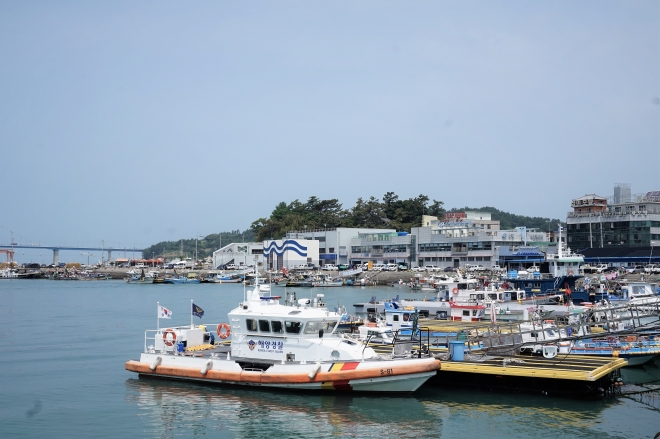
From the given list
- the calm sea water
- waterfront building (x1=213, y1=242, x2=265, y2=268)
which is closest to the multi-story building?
waterfront building (x1=213, y1=242, x2=265, y2=268)

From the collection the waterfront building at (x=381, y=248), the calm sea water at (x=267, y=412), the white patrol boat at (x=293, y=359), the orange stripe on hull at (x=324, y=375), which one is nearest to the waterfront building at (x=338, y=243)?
the waterfront building at (x=381, y=248)

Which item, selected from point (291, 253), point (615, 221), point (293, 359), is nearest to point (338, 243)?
point (291, 253)

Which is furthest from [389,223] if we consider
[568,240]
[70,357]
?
[70,357]

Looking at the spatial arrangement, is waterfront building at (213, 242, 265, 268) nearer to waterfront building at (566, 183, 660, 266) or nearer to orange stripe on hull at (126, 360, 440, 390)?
waterfront building at (566, 183, 660, 266)

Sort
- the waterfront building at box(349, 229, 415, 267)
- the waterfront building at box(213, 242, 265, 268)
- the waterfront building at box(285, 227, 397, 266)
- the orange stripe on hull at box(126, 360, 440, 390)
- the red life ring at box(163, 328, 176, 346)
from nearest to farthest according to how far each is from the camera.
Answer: the orange stripe on hull at box(126, 360, 440, 390) < the red life ring at box(163, 328, 176, 346) < the waterfront building at box(349, 229, 415, 267) < the waterfront building at box(285, 227, 397, 266) < the waterfront building at box(213, 242, 265, 268)

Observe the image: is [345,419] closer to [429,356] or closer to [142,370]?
[429,356]

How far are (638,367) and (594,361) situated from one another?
5.82 metres

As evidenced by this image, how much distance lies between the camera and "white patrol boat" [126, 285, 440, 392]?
24938mm

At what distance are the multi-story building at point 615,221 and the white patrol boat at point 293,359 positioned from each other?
83.8 meters

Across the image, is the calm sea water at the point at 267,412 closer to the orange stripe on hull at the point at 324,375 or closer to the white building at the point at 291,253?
the orange stripe on hull at the point at 324,375

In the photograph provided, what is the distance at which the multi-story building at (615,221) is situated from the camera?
325 ft

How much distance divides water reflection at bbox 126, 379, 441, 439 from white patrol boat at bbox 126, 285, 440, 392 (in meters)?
0.53

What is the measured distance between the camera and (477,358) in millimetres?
28172

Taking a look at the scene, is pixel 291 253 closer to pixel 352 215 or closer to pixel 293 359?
pixel 352 215
